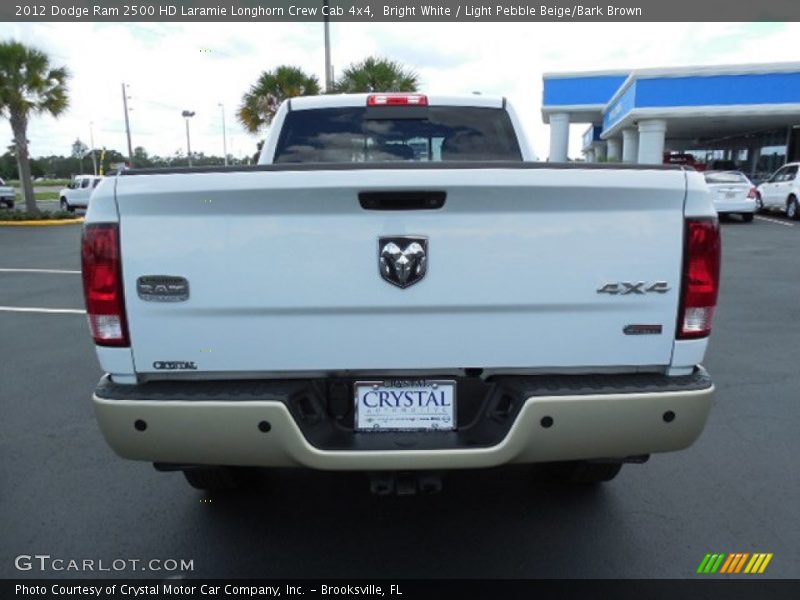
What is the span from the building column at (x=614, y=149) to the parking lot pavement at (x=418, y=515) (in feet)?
131

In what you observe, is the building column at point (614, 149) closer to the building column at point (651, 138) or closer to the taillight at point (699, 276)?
the building column at point (651, 138)

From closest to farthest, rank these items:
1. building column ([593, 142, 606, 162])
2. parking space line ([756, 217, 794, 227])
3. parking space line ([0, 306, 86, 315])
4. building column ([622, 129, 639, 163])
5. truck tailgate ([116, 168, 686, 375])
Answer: truck tailgate ([116, 168, 686, 375]), parking space line ([0, 306, 86, 315]), parking space line ([756, 217, 794, 227]), building column ([622, 129, 639, 163]), building column ([593, 142, 606, 162])

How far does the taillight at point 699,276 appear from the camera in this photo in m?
2.31

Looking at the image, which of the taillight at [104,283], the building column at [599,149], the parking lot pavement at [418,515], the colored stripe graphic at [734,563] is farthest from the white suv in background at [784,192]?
the building column at [599,149]

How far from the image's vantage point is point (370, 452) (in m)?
2.30

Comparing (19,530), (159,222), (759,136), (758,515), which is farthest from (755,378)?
(759,136)

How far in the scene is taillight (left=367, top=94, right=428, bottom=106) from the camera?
418 cm

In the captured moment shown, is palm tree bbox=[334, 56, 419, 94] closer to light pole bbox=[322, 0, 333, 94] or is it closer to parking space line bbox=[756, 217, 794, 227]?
light pole bbox=[322, 0, 333, 94]

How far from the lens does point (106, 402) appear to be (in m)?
2.33

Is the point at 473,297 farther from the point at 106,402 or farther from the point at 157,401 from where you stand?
the point at 106,402

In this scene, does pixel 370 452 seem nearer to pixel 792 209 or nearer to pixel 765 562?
pixel 765 562

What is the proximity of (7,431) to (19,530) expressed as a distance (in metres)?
1.43

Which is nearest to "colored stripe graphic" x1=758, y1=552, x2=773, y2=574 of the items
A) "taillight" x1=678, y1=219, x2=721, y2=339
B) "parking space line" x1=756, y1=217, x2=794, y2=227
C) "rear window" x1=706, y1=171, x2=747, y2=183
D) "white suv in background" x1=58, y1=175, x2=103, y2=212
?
"taillight" x1=678, y1=219, x2=721, y2=339

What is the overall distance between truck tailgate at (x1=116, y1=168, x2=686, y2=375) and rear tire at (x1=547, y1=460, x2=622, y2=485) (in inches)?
44.2
